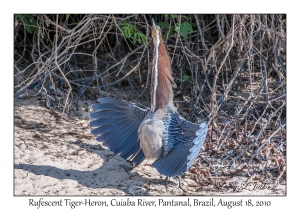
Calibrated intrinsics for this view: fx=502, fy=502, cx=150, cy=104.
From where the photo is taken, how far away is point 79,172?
4.48 m

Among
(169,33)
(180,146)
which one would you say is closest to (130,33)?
(169,33)

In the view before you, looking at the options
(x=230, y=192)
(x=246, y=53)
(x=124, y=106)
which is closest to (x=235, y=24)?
(x=246, y=53)

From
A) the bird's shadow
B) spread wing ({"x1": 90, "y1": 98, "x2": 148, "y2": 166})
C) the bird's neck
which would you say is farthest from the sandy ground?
the bird's neck

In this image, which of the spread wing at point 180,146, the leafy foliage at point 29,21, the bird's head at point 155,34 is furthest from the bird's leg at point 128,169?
the leafy foliage at point 29,21

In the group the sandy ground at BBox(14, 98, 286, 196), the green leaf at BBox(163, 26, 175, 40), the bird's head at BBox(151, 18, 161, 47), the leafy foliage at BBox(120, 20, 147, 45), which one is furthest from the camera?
the green leaf at BBox(163, 26, 175, 40)

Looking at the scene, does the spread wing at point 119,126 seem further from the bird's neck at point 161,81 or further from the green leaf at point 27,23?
the green leaf at point 27,23

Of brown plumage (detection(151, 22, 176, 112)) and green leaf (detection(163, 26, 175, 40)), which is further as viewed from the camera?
green leaf (detection(163, 26, 175, 40))

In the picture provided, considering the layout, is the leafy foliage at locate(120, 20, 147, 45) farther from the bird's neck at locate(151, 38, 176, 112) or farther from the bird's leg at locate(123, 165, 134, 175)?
the bird's leg at locate(123, 165, 134, 175)

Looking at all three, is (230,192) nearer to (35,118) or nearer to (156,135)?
(156,135)

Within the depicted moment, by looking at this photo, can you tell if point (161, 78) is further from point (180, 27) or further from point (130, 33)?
point (180, 27)

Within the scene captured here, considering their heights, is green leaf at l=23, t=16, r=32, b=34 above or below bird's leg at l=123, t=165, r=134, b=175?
above

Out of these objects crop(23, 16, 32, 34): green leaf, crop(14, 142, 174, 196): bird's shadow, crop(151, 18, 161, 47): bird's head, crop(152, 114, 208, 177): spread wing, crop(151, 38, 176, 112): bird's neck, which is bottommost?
crop(14, 142, 174, 196): bird's shadow

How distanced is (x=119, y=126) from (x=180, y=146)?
2.43 feet

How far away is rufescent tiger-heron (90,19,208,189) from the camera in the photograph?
13.9 feet
